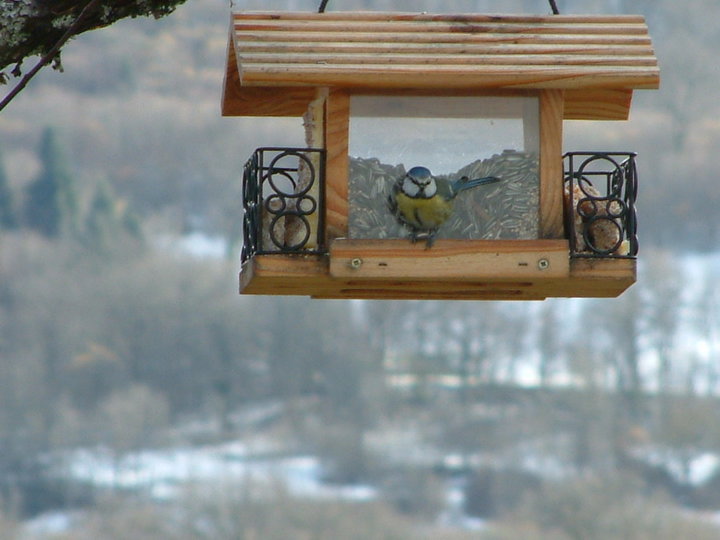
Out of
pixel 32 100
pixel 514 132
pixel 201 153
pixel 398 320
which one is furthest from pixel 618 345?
pixel 514 132

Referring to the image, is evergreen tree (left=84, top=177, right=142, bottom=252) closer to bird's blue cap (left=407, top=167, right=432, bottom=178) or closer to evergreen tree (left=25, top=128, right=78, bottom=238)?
evergreen tree (left=25, top=128, right=78, bottom=238)

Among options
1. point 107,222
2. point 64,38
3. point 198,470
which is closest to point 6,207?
point 107,222

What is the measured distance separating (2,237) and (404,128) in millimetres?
49503

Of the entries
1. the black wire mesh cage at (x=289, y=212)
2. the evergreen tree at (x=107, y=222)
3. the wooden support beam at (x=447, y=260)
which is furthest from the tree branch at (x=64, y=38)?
the evergreen tree at (x=107, y=222)

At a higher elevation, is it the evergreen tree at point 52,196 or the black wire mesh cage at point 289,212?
the evergreen tree at point 52,196

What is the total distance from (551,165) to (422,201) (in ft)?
1.50

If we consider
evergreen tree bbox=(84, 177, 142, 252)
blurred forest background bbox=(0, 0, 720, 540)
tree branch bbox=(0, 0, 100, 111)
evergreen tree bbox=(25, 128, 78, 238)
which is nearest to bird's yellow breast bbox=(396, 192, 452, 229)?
tree branch bbox=(0, 0, 100, 111)

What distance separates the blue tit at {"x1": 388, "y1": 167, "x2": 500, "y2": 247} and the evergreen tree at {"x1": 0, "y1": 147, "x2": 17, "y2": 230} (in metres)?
49.0

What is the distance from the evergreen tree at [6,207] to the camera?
51438 millimetres

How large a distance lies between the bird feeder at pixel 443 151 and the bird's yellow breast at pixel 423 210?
6 centimetres

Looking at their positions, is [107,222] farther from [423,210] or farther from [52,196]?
[423,210]

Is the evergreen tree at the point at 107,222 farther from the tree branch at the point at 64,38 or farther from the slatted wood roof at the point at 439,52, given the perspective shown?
the tree branch at the point at 64,38

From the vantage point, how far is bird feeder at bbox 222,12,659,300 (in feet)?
12.7

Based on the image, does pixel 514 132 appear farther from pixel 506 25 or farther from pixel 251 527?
pixel 251 527
